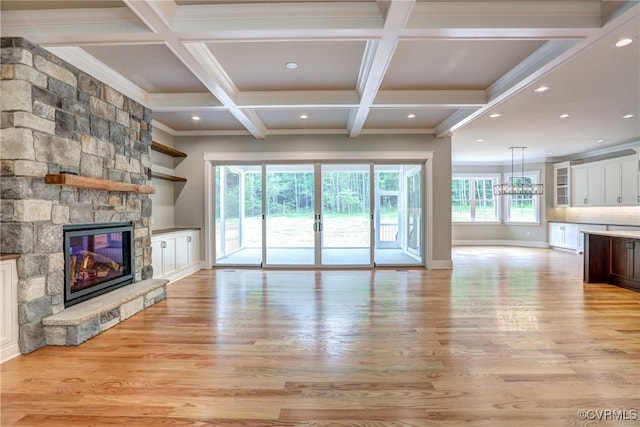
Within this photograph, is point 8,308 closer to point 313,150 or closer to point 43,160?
point 43,160

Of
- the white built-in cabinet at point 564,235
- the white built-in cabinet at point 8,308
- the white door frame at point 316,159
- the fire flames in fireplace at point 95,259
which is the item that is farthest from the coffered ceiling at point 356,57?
the white built-in cabinet at point 564,235

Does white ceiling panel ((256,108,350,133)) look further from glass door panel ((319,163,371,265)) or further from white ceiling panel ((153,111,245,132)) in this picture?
glass door panel ((319,163,371,265))

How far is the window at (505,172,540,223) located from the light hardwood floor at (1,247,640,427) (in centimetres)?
647

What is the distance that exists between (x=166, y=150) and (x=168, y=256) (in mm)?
1842

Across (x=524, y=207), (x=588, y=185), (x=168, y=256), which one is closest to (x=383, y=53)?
(x=168, y=256)

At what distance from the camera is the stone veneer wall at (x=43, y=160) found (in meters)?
2.62

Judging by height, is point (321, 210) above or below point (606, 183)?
below

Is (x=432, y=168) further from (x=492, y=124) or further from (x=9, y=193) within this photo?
(x=9, y=193)

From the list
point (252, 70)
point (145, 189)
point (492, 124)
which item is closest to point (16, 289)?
point (145, 189)

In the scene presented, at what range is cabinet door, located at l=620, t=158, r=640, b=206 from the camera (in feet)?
24.0

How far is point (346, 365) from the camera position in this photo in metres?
2.46

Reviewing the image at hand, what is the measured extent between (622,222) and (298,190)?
8.39m

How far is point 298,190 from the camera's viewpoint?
21.5 ft

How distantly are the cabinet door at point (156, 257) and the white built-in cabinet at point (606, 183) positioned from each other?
396 inches
